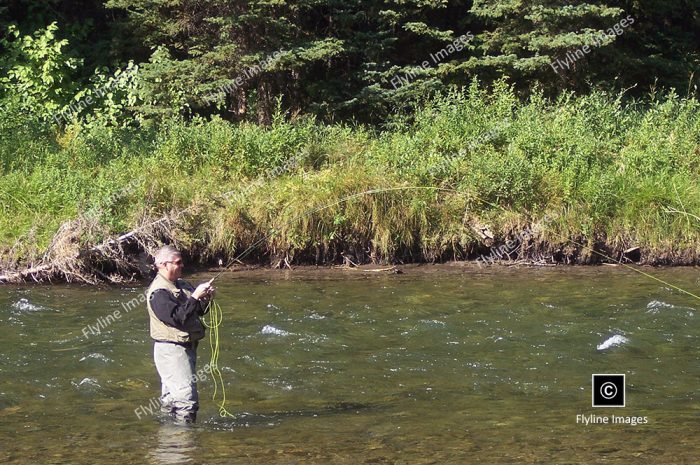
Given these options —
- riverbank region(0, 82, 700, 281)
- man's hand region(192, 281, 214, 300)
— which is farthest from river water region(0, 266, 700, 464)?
man's hand region(192, 281, 214, 300)

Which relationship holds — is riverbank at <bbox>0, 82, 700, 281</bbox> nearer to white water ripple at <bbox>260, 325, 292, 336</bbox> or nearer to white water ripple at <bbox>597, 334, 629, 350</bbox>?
white water ripple at <bbox>260, 325, 292, 336</bbox>

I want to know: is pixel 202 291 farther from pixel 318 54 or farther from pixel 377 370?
pixel 318 54

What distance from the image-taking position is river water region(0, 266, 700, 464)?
7.29 m

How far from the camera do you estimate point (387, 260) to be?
1403cm

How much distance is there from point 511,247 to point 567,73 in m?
4.99

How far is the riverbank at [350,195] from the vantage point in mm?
13383

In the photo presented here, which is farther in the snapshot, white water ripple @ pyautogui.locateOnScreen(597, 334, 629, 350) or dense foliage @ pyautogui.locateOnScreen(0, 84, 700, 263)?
dense foliage @ pyautogui.locateOnScreen(0, 84, 700, 263)

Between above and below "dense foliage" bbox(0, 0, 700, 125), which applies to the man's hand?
below

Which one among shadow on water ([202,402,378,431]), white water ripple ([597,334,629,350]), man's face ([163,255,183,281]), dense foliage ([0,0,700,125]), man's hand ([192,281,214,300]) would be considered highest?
dense foliage ([0,0,700,125])

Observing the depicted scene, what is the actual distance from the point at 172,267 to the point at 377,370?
271 cm

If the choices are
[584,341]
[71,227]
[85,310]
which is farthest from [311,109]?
[584,341]

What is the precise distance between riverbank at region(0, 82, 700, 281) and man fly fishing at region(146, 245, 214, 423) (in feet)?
18.1

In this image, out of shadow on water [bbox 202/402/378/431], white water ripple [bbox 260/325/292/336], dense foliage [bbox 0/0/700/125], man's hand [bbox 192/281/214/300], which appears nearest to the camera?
man's hand [bbox 192/281/214/300]

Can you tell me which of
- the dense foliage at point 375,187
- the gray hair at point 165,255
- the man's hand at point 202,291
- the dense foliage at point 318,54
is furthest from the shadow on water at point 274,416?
the dense foliage at point 318,54
